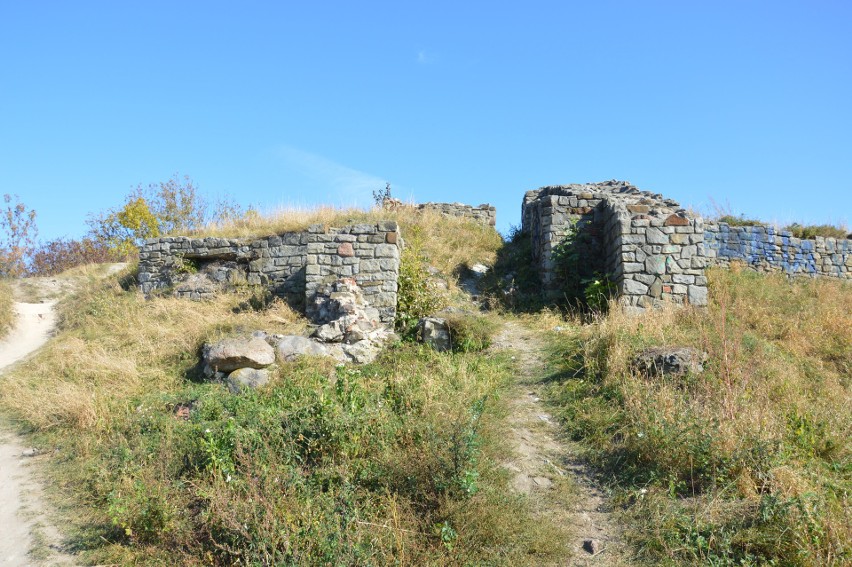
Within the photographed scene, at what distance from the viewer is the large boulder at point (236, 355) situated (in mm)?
9031

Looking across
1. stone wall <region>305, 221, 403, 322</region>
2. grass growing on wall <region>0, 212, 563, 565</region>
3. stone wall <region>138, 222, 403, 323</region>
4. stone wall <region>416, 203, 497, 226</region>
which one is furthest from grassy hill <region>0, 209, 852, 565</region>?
stone wall <region>416, 203, 497, 226</region>

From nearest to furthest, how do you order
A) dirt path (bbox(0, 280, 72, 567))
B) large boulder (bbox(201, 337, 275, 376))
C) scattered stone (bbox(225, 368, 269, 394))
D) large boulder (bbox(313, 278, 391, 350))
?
dirt path (bbox(0, 280, 72, 567)) → scattered stone (bbox(225, 368, 269, 394)) → large boulder (bbox(201, 337, 275, 376)) → large boulder (bbox(313, 278, 391, 350))

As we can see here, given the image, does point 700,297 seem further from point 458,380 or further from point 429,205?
point 429,205

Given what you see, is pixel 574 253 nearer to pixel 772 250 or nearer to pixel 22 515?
pixel 772 250

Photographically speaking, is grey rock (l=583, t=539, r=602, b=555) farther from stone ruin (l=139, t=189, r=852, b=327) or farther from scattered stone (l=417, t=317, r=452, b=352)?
stone ruin (l=139, t=189, r=852, b=327)

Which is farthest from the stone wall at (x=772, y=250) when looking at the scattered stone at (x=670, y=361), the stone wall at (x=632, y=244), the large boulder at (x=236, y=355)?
the large boulder at (x=236, y=355)

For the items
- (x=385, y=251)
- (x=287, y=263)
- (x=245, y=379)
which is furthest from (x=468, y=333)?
(x=287, y=263)

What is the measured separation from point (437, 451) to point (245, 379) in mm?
4066

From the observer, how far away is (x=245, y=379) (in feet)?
28.6

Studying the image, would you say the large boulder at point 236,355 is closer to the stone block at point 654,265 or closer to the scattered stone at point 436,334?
the scattered stone at point 436,334

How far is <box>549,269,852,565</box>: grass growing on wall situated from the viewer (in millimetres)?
4840

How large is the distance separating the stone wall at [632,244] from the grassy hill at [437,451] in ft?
3.61

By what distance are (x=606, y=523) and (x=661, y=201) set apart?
976 centimetres

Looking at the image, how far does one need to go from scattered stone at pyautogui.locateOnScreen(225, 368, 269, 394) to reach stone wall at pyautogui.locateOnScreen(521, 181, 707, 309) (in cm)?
658
